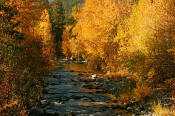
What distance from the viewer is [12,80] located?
7.71 metres

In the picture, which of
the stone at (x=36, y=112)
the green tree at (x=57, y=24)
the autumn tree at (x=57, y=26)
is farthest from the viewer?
the green tree at (x=57, y=24)

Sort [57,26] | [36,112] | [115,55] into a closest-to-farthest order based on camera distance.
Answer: [36,112]
[115,55]
[57,26]

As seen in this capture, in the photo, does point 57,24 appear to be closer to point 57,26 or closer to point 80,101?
point 57,26

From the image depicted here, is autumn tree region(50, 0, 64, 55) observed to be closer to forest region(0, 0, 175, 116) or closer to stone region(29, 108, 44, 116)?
forest region(0, 0, 175, 116)

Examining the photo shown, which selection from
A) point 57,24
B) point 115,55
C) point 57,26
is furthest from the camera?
point 57,24

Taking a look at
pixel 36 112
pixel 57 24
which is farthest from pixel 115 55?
pixel 57 24

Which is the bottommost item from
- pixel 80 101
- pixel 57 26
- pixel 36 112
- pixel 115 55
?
pixel 80 101

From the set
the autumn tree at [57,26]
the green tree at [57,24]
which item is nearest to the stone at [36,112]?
the autumn tree at [57,26]

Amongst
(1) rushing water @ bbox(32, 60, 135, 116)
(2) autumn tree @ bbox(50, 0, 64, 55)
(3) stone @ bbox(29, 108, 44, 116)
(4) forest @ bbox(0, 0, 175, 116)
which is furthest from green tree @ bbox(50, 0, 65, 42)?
(3) stone @ bbox(29, 108, 44, 116)

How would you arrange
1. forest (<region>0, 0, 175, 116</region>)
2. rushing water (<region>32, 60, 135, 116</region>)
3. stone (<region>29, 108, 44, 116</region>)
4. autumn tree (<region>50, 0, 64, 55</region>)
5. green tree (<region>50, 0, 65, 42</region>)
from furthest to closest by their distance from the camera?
green tree (<region>50, 0, 65, 42</region>) → autumn tree (<region>50, 0, 64, 55</region>) → rushing water (<region>32, 60, 135, 116</region>) → stone (<region>29, 108, 44, 116</region>) → forest (<region>0, 0, 175, 116</region>)

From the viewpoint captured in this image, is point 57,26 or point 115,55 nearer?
point 115,55

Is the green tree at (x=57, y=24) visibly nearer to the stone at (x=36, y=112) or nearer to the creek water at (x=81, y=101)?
the creek water at (x=81, y=101)

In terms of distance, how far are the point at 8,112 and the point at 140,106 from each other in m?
6.74

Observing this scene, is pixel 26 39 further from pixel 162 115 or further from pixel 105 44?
pixel 162 115
